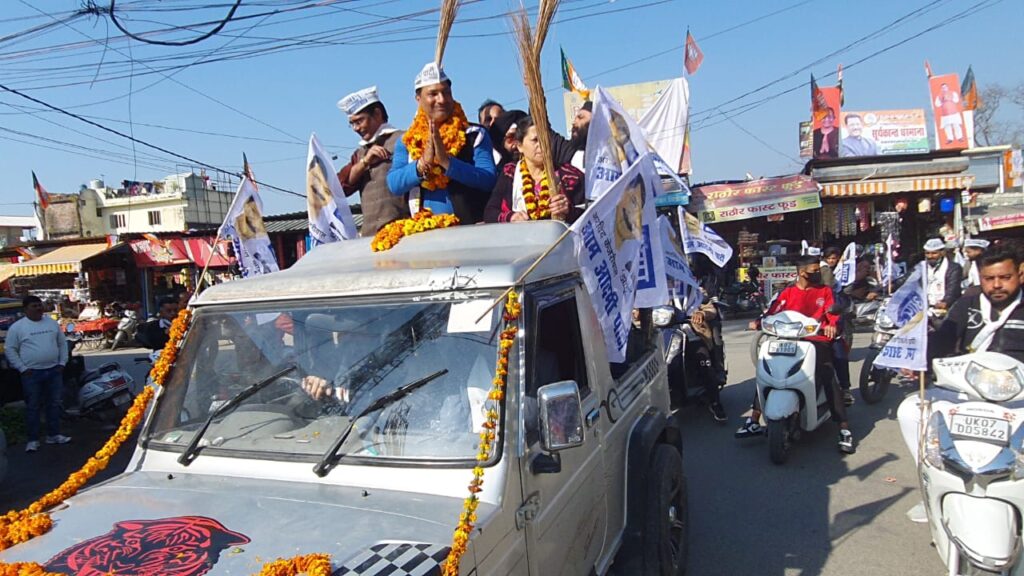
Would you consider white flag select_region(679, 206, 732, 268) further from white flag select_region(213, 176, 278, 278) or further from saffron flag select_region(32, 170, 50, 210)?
saffron flag select_region(32, 170, 50, 210)

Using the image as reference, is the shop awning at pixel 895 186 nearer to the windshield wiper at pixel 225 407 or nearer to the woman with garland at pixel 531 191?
the woman with garland at pixel 531 191

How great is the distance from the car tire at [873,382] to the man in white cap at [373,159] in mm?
5532

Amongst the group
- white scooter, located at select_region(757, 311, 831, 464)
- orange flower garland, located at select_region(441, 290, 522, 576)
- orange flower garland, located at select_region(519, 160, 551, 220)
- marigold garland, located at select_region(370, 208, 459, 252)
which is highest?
orange flower garland, located at select_region(519, 160, 551, 220)

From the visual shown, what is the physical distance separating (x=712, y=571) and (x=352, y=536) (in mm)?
2725

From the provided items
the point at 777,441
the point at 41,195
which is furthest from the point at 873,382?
the point at 41,195

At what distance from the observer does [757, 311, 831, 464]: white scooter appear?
548cm

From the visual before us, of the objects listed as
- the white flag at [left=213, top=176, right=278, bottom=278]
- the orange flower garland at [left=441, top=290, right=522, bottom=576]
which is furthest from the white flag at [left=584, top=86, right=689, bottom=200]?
the white flag at [left=213, top=176, right=278, bottom=278]

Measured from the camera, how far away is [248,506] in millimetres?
2102

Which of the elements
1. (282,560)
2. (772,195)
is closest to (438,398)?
(282,560)

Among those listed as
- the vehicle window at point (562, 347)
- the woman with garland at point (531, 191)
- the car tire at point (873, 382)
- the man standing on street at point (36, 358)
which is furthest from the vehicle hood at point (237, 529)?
the car tire at point (873, 382)

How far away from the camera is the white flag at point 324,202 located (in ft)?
15.8

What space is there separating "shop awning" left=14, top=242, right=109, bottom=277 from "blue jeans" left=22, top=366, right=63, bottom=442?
15590 mm

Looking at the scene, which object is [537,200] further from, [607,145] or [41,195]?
[41,195]

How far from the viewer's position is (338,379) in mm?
2469
